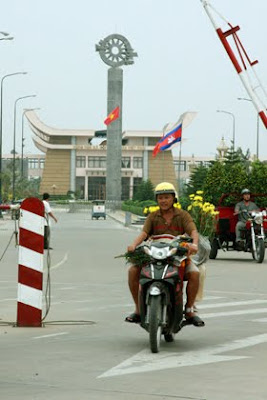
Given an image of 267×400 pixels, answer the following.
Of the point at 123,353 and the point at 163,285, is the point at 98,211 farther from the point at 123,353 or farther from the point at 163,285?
the point at 123,353

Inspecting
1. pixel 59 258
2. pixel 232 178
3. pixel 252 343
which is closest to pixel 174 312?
pixel 252 343

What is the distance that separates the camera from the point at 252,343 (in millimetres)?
10547

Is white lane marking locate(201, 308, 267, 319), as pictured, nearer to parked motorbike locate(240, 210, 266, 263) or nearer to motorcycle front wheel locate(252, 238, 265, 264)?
parked motorbike locate(240, 210, 266, 263)

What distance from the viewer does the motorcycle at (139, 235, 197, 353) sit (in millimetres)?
9883

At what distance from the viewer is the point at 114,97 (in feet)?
407

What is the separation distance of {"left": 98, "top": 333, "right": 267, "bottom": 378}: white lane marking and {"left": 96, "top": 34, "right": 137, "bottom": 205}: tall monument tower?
114 metres

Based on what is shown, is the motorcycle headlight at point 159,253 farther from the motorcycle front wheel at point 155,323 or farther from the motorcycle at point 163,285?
the motorcycle front wheel at point 155,323

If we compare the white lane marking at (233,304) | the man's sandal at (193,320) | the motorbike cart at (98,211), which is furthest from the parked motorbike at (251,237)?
the motorbike cart at (98,211)

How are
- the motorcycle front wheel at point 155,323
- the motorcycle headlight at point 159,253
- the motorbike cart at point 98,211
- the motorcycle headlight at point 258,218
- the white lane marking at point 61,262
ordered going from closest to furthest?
the motorcycle front wheel at point 155,323 → the motorcycle headlight at point 159,253 → the white lane marking at point 61,262 → the motorcycle headlight at point 258,218 → the motorbike cart at point 98,211

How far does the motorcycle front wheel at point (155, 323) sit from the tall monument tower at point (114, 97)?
115 metres

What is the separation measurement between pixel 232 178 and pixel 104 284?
16.8 m

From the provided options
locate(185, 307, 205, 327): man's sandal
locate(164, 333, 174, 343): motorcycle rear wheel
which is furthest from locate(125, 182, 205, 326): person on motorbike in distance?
locate(164, 333, 174, 343): motorcycle rear wheel

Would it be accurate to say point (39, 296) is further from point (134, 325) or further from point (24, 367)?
point (24, 367)

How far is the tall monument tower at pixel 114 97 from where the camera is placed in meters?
125
